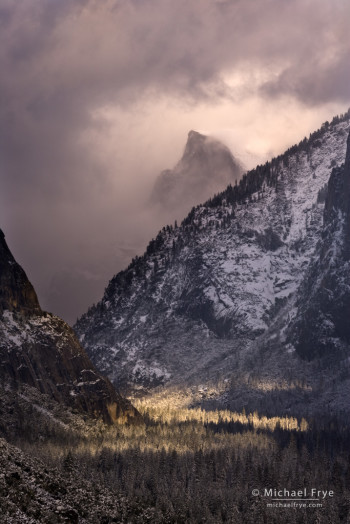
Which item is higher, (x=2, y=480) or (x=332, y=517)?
(x=2, y=480)

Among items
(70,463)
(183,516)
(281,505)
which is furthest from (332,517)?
(70,463)

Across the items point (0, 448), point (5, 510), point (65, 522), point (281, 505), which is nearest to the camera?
point (5, 510)

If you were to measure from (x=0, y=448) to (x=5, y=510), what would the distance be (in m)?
26.4

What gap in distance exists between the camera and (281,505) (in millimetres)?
199875

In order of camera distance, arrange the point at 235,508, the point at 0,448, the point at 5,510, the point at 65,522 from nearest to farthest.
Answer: the point at 5,510 < the point at 65,522 < the point at 0,448 < the point at 235,508

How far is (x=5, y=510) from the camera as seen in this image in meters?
108

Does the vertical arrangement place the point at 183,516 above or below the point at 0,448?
below

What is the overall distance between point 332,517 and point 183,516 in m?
40.0

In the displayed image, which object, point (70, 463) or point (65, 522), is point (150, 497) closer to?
point (70, 463)

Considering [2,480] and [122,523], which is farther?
A: [122,523]

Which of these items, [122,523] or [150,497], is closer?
[122,523]

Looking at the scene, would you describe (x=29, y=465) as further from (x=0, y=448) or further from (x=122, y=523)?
(x=122, y=523)

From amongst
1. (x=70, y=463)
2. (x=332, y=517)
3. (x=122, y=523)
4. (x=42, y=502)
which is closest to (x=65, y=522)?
(x=42, y=502)

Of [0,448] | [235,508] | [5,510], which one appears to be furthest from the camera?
[235,508]
